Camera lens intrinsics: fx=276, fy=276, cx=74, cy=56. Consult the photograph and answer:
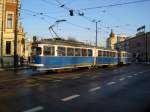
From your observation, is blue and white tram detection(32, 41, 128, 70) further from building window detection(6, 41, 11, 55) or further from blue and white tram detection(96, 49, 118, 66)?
building window detection(6, 41, 11, 55)

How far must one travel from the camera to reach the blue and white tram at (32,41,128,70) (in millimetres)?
24969

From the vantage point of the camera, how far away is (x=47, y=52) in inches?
1000

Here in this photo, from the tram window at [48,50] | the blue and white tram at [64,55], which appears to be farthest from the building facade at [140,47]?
the tram window at [48,50]

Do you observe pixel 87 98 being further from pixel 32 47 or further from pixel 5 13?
pixel 5 13

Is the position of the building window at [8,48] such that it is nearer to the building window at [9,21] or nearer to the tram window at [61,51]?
the building window at [9,21]

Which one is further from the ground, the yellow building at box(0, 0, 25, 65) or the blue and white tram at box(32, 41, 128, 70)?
the yellow building at box(0, 0, 25, 65)

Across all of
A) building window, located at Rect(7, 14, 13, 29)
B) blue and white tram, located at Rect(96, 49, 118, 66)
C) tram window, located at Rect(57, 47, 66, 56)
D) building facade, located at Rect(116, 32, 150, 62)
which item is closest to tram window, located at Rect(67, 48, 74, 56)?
tram window, located at Rect(57, 47, 66, 56)

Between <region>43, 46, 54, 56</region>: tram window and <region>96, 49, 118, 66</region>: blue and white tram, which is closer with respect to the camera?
<region>43, 46, 54, 56</region>: tram window

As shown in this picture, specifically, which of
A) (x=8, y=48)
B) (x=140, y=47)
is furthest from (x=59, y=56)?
(x=140, y=47)

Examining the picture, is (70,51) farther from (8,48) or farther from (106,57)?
(8,48)

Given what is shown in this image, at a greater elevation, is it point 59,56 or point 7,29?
point 7,29

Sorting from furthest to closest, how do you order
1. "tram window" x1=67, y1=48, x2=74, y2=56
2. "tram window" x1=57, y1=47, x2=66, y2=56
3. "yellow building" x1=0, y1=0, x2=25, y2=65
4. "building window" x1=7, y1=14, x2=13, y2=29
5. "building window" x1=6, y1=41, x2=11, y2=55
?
"building window" x1=7, y1=14, x2=13, y2=29 → "building window" x1=6, y1=41, x2=11, y2=55 → "yellow building" x1=0, y1=0, x2=25, y2=65 → "tram window" x1=67, y1=48, x2=74, y2=56 → "tram window" x1=57, y1=47, x2=66, y2=56

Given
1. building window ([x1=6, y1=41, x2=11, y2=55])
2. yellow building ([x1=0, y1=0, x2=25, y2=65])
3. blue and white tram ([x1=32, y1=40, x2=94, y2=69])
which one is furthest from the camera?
building window ([x1=6, y1=41, x2=11, y2=55])

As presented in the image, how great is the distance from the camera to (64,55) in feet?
90.9
